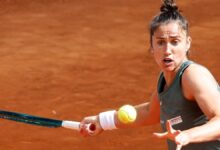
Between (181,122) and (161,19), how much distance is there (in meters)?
0.65

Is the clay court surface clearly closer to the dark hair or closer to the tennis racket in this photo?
the tennis racket

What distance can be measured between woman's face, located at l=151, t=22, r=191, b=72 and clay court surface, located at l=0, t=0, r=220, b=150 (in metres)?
3.29

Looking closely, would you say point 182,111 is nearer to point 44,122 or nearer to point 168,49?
point 168,49

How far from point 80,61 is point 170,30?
6.29 m

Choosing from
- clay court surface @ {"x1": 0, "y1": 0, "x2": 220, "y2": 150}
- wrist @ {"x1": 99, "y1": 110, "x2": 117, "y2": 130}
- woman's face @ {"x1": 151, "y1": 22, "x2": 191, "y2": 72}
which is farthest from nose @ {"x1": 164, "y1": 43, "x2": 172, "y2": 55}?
clay court surface @ {"x1": 0, "y1": 0, "x2": 220, "y2": 150}

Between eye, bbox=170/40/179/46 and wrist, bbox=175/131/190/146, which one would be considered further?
eye, bbox=170/40/179/46

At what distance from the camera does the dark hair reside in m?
3.76

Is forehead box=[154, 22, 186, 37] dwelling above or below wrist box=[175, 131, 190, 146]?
above

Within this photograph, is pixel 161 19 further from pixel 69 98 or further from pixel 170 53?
pixel 69 98

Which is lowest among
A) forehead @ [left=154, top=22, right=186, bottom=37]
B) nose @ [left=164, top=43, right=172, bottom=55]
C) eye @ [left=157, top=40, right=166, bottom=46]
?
nose @ [left=164, top=43, right=172, bottom=55]

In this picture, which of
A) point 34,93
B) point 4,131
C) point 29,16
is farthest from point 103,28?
point 4,131

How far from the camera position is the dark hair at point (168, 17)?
3758mm

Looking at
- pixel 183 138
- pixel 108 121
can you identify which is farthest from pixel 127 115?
pixel 183 138

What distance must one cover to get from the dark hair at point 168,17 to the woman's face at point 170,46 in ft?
0.11
